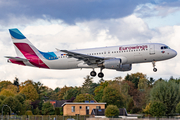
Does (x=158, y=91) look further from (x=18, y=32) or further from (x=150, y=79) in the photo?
(x=150, y=79)

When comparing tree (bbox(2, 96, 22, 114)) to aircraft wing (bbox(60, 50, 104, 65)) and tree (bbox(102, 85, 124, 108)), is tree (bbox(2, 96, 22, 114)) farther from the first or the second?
aircraft wing (bbox(60, 50, 104, 65))

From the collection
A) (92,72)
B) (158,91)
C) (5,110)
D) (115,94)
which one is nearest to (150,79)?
(115,94)

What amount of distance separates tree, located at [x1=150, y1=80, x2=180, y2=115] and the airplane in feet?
139

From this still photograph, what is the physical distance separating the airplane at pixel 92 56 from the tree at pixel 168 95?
4230 centimetres

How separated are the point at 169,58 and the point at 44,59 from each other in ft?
74.3

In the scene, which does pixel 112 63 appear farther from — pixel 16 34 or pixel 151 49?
pixel 16 34

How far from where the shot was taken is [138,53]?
162 ft

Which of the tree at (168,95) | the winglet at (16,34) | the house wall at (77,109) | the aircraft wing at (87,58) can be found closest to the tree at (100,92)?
the tree at (168,95)

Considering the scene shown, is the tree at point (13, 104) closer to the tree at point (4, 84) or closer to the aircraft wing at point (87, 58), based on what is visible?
the aircraft wing at point (87, 58)

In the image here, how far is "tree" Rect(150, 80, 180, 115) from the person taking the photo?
92.1m

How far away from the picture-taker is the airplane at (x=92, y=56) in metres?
49.3

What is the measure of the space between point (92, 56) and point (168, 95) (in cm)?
5234

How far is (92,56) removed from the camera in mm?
49844

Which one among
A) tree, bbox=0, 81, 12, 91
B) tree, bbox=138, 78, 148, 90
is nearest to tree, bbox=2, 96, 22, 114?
tree, bbox=0, 81, 12, 91
